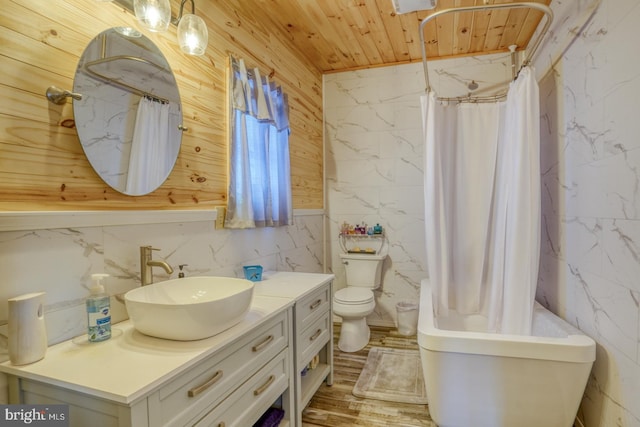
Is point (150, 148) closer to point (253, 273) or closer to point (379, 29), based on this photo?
point (253, 273)

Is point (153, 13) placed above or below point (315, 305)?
above

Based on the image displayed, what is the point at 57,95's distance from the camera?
1.15m

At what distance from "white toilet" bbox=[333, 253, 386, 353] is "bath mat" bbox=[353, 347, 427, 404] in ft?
0.59

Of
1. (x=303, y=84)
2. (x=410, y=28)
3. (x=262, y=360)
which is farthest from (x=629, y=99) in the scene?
(x=303, y=84)

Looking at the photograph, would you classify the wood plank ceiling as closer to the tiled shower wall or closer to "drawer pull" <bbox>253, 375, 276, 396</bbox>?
the tiled shower wall

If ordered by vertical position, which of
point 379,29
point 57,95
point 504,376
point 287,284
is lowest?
point 504,376

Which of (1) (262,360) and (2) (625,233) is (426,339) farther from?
(2) (625,233)

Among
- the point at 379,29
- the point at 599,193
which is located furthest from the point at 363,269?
the point at 379,29

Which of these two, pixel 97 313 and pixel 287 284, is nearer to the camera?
pixel 97 313

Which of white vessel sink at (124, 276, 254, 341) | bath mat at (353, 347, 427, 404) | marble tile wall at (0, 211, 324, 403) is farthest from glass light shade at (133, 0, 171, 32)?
bath mat at (353, 347, 427, 404)

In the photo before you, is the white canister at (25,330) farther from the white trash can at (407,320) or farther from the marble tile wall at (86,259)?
the white trash can at (407,320)

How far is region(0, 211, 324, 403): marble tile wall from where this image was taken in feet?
3.41

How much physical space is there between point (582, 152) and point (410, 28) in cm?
157

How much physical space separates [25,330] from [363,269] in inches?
102
